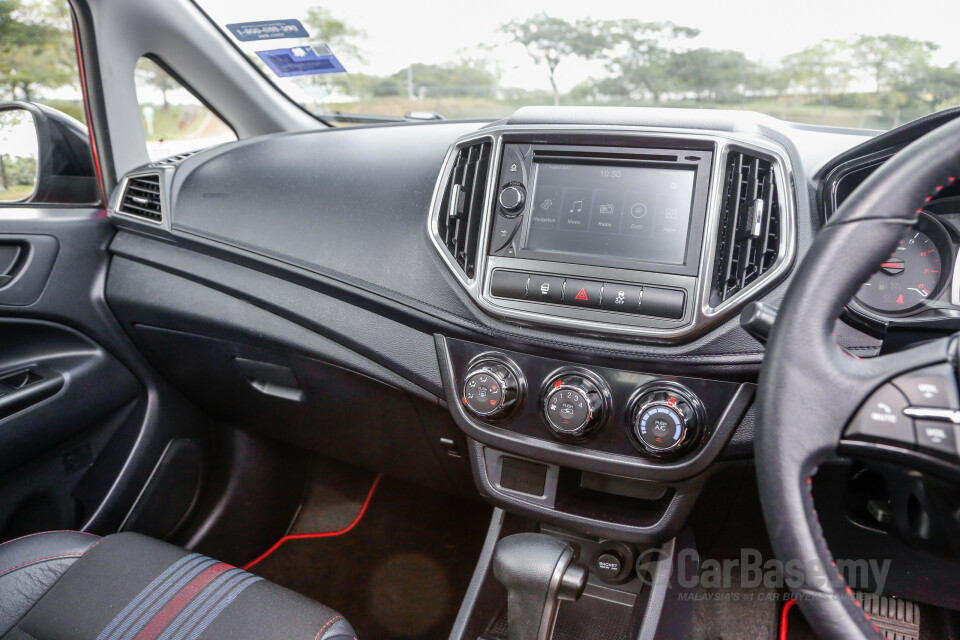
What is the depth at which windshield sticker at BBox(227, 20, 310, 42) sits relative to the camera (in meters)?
1.77

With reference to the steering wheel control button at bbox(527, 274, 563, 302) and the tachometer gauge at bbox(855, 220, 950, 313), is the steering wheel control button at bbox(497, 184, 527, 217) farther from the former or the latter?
the tachometer gauge at bbox(855, 220, 950, 313)

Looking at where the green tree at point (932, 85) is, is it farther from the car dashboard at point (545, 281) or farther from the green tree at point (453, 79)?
the green tree at point (453, 79)

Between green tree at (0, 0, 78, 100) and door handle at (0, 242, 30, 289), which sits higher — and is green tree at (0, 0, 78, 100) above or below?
above

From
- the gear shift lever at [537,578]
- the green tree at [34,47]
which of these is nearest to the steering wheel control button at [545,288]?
the gear shift lever at [537,578]

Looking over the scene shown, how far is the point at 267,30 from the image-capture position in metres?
1.82

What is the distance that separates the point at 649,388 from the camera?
3.96 ft

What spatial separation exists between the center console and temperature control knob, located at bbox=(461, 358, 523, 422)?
105 millimetres

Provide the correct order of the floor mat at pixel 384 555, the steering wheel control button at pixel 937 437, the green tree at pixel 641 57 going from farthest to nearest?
the floor mat at pixel 384 555 → the green tree at pixel 641 57 → the steering wheel control button at pixel 937 437

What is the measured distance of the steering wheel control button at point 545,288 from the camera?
4.05 ft

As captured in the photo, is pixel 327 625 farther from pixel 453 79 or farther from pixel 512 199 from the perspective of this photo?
pixel 453 79

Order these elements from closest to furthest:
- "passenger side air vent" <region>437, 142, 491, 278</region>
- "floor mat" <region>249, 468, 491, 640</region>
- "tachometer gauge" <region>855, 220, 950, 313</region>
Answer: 1. "tachometer gauge" <region>855, 220, 950, 313</region>
2. "passenger side air vent" <region>437, 142, 491, 278</region>
3. "floor mat" <region>249, 468, 491, 640</region>

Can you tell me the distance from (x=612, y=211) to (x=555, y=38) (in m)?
0.54

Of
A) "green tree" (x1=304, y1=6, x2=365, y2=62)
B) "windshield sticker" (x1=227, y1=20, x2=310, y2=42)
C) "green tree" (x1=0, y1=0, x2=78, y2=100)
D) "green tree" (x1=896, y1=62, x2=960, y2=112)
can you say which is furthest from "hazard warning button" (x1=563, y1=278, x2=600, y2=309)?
"green tree" (x1=0, y1=0, x2=78, y2=100)

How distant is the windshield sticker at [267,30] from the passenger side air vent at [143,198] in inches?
17.6
